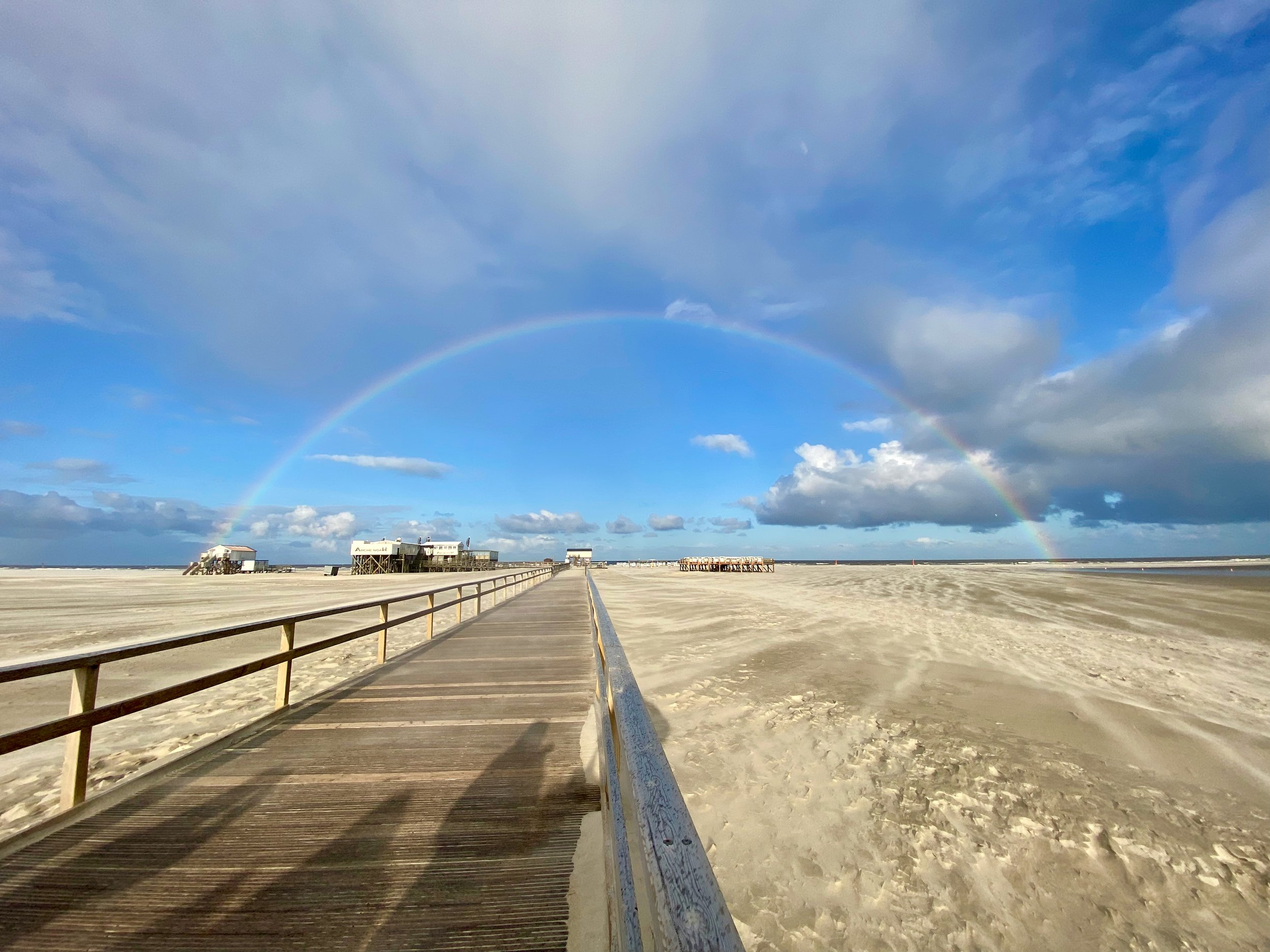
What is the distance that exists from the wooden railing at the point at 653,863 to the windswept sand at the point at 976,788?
240 centimetres

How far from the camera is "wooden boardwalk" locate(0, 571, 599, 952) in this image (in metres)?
2.26

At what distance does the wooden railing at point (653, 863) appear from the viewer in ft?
2.81

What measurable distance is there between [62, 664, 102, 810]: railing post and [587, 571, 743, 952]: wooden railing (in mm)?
3243

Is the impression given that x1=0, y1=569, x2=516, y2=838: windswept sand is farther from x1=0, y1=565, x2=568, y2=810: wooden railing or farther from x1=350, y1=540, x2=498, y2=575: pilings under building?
x1=350, y1=540, x2=498, y2=575: pilings under building

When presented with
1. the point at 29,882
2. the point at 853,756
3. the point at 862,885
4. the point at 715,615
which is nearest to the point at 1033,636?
the point at 715,615

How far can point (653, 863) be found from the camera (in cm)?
106

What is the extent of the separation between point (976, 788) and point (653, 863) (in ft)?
17.8

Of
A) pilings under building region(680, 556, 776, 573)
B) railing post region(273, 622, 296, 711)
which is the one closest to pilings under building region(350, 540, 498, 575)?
pilings under building region(680, 556, 776, 573)

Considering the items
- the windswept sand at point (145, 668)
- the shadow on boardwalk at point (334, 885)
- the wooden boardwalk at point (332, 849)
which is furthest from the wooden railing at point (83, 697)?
the windswept sand at point (145, 668)

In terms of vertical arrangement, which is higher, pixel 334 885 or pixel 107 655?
pixel 107 655

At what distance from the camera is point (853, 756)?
5.64m

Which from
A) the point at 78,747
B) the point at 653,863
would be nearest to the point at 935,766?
the point at 653,863

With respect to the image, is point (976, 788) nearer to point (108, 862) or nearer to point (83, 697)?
point (108, 862)

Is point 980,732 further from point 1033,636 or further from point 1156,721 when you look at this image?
point 1033,636
